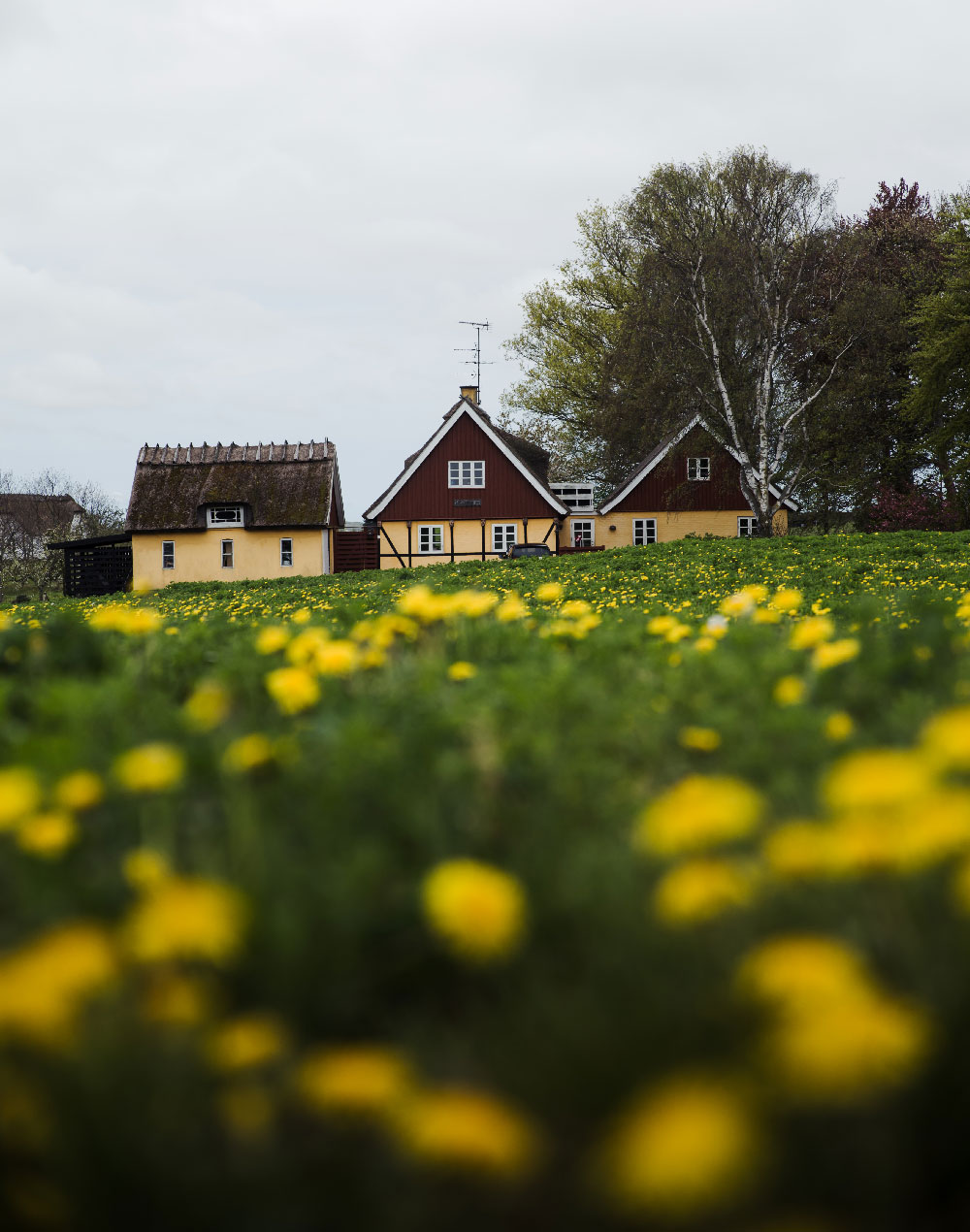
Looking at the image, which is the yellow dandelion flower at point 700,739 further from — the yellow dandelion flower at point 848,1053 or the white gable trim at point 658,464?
the white gable trim at point 658,464

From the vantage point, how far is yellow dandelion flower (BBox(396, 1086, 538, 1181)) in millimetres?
707

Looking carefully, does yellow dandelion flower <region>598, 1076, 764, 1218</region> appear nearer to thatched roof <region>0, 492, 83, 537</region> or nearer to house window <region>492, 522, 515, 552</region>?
house window <region>492, 522, 515, 552</region>

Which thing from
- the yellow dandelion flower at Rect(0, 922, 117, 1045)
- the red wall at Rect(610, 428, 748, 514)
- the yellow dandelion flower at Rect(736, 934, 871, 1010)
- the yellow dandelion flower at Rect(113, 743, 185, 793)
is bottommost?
the yellow dandelion flower at Rect(0, 922, 117, 1045)

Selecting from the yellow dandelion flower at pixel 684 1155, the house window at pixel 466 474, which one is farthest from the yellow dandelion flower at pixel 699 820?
the house window at pixel 466 474

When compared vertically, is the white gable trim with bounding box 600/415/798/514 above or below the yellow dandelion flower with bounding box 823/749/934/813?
above

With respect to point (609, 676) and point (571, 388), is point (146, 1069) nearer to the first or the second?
point (609, 676)

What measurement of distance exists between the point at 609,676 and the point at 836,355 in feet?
88.3

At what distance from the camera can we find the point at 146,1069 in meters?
0.83

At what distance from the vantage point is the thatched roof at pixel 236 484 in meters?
33.4

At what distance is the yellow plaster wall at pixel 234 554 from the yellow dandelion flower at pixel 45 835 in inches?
1295

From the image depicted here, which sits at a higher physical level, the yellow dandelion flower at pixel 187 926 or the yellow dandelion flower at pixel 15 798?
the yellow dandelion flower at pixel 15 798

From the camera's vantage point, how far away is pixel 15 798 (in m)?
1.18

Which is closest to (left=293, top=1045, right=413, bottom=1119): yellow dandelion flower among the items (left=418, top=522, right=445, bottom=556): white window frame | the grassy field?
the grassy field

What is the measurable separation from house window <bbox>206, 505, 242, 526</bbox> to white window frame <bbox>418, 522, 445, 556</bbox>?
766cm
